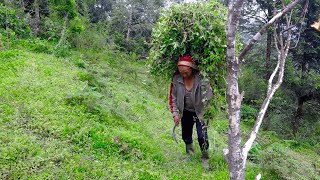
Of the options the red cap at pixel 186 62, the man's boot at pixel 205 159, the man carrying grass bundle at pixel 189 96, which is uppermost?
the red cap at pixel 186 62

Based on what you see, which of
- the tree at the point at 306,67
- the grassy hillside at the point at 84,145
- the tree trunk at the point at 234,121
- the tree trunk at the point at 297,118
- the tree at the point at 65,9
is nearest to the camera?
the tree trunk at the point at 234,121

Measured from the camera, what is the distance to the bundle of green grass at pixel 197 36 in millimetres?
4574

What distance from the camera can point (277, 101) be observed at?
1495 cm

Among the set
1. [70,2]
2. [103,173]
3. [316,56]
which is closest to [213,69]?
[103,173]

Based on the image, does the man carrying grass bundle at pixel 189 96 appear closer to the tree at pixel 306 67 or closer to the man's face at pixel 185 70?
the man's face at pixel 185 70

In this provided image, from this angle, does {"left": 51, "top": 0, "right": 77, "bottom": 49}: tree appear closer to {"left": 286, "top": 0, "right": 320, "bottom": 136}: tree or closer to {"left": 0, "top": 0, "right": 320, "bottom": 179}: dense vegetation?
{"left": 0, "top": 0, "right": 320, "bottom": 179}: dense vegetation

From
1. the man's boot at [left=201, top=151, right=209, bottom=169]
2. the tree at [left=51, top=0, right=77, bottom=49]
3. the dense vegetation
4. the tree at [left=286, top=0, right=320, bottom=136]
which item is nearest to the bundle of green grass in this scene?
the dense vegetation

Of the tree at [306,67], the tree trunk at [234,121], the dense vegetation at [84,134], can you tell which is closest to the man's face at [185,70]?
the dense vegetation at [84,134]

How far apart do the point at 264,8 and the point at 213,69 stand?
13.2 meters

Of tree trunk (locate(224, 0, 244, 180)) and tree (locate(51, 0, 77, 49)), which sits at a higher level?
tree (locate(51, 0, 77, 49))

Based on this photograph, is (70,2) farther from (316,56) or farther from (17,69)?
(316,56)

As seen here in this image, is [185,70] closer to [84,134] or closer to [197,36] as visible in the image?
[197,36]

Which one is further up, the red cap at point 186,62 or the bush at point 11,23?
the bush at point 11,23

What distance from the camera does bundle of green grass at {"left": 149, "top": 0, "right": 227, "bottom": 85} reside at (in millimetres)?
4574
